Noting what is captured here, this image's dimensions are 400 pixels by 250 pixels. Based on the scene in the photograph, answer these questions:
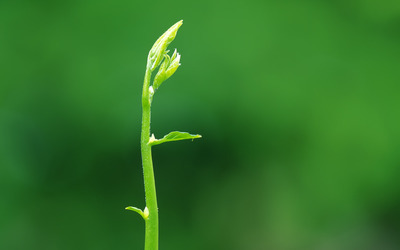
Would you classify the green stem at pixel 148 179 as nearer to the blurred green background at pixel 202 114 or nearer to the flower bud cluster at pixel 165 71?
the flower bud cluster at pixel 165 71

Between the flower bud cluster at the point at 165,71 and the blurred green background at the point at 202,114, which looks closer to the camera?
the flower bud cluster at the point at 165,71

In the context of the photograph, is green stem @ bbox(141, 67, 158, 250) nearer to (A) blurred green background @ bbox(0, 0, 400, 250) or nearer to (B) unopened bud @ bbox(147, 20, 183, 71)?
(B) unopened bud @ bbox(147, 20, 183, 71)

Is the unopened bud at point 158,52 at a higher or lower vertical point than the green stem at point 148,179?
higher

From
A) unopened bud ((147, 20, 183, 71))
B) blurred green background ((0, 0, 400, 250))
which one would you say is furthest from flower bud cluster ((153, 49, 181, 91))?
blurred green background ((0, 0, 400, 250))

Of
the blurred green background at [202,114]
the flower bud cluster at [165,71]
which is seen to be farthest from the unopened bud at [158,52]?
the blurred green background at [202,114]

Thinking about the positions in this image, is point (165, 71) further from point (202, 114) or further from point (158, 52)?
point (202, 114)

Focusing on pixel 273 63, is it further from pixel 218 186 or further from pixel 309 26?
pixel 218 186

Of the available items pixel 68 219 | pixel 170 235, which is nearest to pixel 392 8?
pixel 170 235

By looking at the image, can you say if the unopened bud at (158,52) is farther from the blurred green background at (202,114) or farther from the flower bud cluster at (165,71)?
the blurred green background at (202,114)
